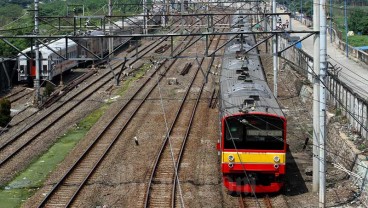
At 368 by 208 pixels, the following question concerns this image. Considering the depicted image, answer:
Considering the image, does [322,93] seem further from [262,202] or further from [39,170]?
[39,170]

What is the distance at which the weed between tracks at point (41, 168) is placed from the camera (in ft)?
48.3

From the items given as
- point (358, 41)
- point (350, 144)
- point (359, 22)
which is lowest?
point (350, 144)

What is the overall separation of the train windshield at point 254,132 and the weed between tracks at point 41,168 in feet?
17.0

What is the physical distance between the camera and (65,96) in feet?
94.1

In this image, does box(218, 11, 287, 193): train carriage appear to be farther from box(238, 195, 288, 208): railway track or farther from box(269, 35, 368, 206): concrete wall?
box(269, 35, 368, 206): concrete wall

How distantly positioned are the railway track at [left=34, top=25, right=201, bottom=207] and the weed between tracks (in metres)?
0.69

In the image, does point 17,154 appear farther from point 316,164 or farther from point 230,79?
point 316,164

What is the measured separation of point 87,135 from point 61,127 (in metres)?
1.91

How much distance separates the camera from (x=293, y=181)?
1537 centimetres

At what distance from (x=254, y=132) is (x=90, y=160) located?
593 centimetres

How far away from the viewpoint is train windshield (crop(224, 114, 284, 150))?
13391 mm

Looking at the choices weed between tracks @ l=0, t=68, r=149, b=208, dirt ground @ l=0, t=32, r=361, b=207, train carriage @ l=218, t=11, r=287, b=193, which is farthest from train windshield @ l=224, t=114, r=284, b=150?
weed between tracks @ l=0, t=68, r=149, b=208

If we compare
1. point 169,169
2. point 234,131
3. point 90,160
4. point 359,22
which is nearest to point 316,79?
point 234,131

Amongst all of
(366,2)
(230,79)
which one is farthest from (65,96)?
(366,2)
